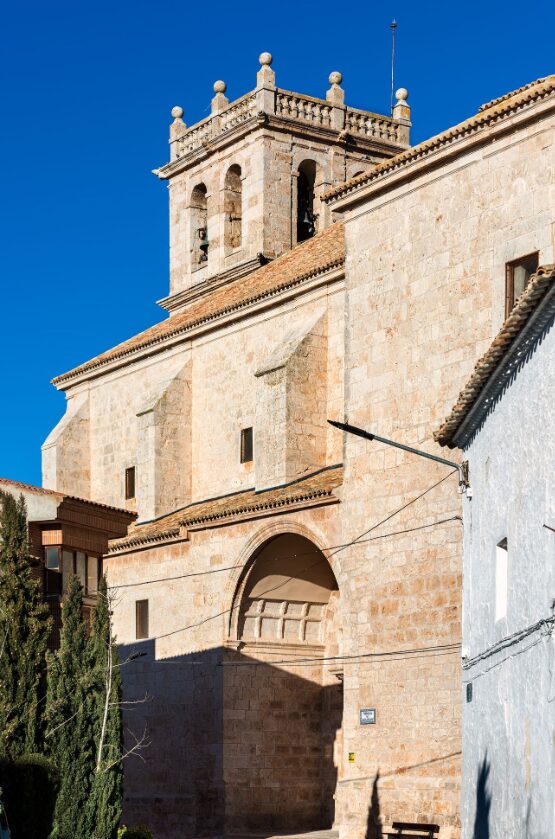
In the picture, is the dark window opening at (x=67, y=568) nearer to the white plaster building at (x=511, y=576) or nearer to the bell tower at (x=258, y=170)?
the bell tower at (x=258, y=170)

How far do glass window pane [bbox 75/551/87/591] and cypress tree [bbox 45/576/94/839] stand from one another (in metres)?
9.03

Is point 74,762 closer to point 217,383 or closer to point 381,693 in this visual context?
point 381,693

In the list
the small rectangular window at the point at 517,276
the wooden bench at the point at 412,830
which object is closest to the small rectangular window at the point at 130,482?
the wooden bench at the point at 412,830

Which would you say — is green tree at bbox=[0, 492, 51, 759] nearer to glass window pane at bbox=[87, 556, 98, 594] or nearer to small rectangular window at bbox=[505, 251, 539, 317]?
small rectangular window at bbox=[505, 251, 539, 317]

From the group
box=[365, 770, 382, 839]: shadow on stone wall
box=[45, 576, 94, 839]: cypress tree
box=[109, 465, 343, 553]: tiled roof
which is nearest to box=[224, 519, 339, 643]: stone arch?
box=[109, 465, 343, 553]: tiled roof

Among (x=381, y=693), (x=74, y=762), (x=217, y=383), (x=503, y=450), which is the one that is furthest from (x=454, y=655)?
(x=217, y=383)

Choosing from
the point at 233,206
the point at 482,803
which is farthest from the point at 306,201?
the point at 482,803

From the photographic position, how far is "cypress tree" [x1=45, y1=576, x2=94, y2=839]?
25.2 m

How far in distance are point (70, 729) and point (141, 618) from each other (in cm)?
1039

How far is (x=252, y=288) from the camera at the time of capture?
126ft

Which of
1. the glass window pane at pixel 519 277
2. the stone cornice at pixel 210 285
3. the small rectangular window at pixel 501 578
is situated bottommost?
the small rectangular window at pixel 501 578

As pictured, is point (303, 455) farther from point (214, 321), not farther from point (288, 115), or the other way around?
point (288, 115)

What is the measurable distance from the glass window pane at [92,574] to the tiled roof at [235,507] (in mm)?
557

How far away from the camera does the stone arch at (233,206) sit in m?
45.6
